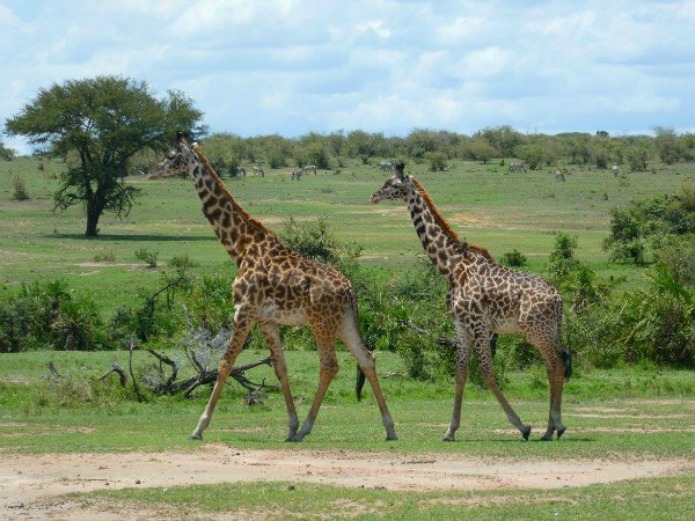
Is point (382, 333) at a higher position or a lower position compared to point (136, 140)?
lower

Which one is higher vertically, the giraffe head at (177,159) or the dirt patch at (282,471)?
the giraffe head at (177,159)

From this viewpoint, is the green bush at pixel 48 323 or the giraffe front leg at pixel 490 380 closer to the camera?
the giraffe front leg at pixel 490 380

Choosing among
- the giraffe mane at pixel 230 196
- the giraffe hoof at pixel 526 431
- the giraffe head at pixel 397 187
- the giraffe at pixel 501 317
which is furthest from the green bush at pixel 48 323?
the giraffe hoof at pixel 526 431

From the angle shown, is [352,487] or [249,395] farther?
[249,395]

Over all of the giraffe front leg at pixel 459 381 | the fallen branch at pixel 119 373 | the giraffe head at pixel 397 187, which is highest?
the giraffe head at pixel 397 187

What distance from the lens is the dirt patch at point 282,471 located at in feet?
42.1

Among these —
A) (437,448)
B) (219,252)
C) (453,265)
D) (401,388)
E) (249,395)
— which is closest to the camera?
(437,448)

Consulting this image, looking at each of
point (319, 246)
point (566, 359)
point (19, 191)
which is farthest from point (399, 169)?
point (19, 191)

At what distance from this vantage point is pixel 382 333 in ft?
89.3

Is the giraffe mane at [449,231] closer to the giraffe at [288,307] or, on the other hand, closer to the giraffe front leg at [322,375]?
the giraffe at [288,307]

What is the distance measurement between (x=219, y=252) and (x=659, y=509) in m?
34.8

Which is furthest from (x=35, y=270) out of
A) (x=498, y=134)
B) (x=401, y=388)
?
(x=498, y=134)

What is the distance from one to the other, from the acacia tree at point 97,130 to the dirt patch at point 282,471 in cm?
4146

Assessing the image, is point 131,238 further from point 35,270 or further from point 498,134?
point 498,134
